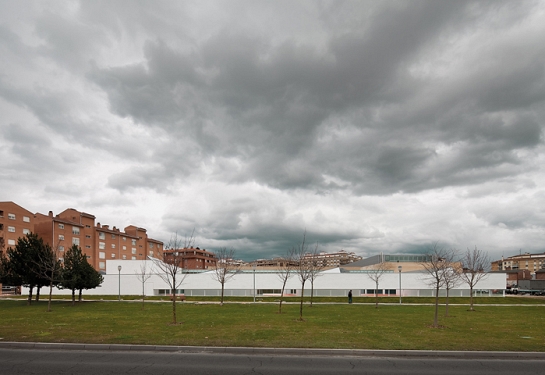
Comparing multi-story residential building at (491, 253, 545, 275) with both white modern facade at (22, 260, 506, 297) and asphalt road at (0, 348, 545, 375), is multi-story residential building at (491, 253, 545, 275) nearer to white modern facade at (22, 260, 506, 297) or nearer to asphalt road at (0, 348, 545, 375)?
white modern facade at (22, 260, 506, 297)

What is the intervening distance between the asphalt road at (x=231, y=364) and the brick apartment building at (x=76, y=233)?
70.5 metres

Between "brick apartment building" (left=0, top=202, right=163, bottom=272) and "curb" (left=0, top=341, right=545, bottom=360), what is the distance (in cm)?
6849

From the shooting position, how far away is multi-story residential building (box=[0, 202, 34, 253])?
7794cm

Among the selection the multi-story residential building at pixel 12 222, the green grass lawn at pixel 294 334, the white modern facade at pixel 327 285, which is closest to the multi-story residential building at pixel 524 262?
the white modern facade at pixel 327 285

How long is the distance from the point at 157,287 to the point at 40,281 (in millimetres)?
24483

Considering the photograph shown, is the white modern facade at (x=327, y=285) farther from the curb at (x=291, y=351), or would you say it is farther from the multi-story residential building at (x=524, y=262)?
the multi-story residential building at (x=524, y=262)

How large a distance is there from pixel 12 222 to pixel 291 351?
86.4 metres

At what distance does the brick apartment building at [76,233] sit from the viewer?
79.8m

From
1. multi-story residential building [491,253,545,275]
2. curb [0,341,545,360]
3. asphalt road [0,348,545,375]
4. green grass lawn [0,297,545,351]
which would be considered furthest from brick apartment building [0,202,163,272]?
multi-story residential building [491,253,545,275]

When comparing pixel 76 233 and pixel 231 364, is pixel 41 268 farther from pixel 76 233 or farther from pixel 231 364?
pixel 76 233

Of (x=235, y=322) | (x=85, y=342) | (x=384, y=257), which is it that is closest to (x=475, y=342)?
(x=235, y=322)

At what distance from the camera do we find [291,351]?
1388 centimetres

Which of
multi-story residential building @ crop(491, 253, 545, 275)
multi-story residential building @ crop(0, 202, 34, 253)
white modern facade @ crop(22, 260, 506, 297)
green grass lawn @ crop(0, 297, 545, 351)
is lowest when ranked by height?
multi-story residential building @ crop(491, 253, 545, 275)

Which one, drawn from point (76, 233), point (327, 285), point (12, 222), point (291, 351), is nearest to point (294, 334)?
point (291, 351)
